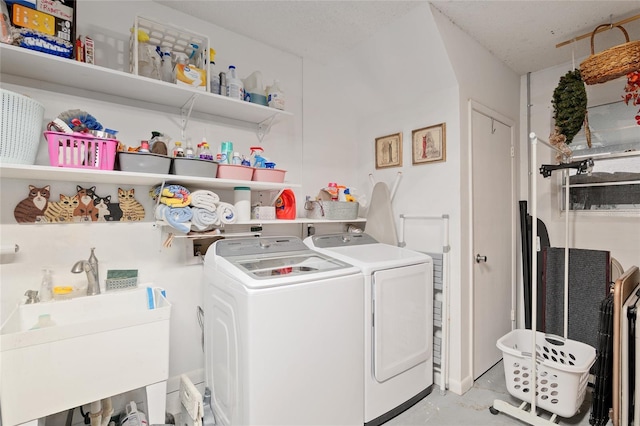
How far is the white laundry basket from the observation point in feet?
4.11

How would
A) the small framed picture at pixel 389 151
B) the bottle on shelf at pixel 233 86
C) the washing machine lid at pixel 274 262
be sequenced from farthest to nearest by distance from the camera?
the small framed picture at pixel 389 151
the bottle on shelf at pixel 233 86
the washing machine lid at pixel 274 262

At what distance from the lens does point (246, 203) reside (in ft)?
6.78

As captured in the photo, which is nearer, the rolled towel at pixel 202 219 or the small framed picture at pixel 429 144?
the rolled towel at pixel 202 219

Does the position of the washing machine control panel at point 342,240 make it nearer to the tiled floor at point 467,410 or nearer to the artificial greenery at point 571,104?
the tiled floor at point 467,410

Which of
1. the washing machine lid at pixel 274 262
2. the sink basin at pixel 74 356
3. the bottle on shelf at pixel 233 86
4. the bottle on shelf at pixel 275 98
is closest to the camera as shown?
the sink basin at pixel 74 356

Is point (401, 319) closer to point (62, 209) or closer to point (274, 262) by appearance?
point (274, 262)

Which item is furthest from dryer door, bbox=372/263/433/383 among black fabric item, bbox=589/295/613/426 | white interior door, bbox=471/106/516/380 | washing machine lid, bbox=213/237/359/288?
black fabric item, bbox=589/295/613/426

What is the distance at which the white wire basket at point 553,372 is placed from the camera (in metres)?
1.81

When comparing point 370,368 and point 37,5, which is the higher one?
point 37,5

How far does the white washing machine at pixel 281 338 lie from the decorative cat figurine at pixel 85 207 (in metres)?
0.67

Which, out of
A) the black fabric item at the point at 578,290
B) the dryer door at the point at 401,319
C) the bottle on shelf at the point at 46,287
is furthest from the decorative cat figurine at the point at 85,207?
the black fabric item at the point at 578,290

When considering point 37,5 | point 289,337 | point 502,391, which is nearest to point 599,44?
point 502,391

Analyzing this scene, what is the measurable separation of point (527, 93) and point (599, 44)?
0.61 m

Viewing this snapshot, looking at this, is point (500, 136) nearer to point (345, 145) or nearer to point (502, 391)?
point (345, 145)
